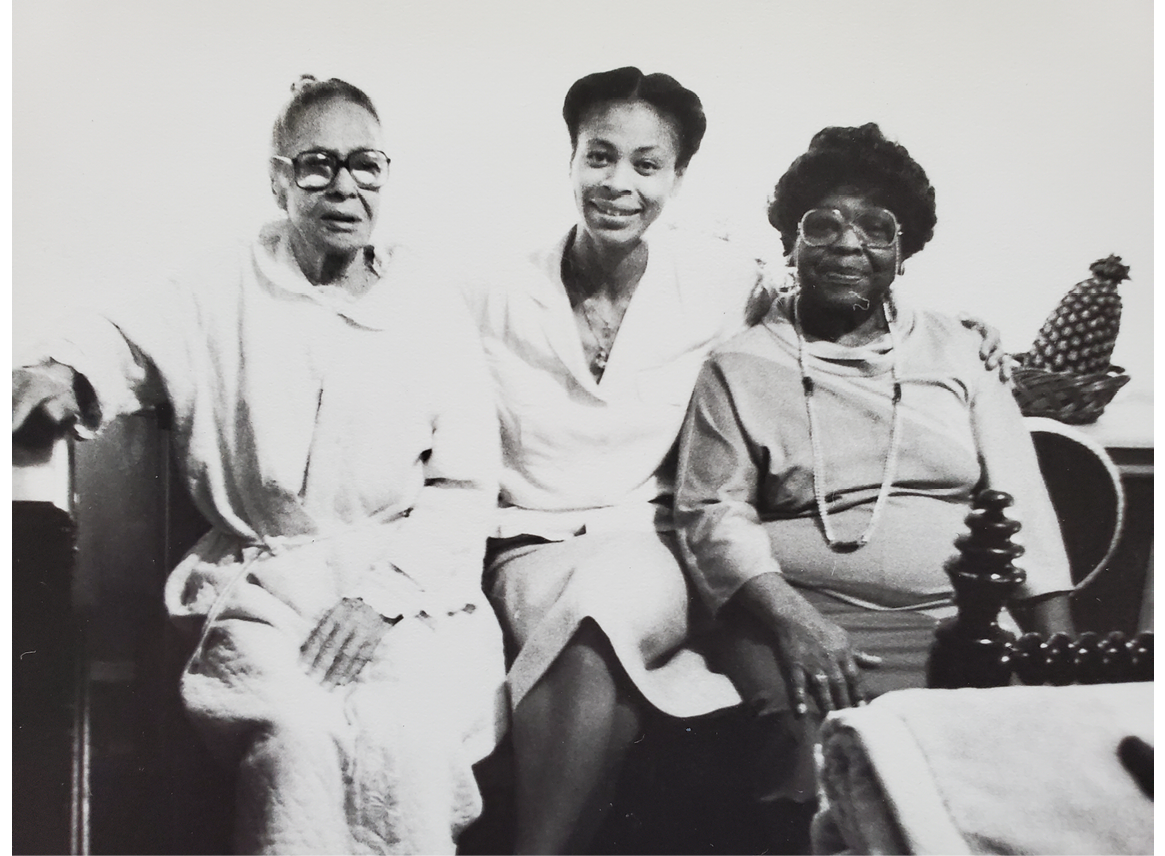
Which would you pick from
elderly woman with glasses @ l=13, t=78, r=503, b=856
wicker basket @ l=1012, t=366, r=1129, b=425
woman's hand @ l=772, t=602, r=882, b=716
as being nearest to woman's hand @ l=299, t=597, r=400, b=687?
elderly woman with glasses @ l=13, t=78, r=503, b=856

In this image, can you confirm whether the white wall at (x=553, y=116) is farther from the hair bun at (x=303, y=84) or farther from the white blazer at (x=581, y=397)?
the white blazer at (x=581, y=397)

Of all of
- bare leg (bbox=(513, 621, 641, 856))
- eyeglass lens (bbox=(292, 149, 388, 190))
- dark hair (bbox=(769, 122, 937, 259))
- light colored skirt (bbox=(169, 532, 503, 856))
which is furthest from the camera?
dark hair (bbox=(769, 122, 937, 259))

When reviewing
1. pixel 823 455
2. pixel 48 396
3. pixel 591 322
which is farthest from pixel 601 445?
pixel 48 396

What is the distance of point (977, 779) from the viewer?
1867 millimetres

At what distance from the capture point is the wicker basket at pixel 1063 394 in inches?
83.4

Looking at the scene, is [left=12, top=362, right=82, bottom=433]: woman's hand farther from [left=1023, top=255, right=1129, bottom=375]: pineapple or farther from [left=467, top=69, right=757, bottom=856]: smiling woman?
[left=1023, top=255, right=1129, bottom=375]: pineapple

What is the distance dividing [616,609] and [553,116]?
0.94 m

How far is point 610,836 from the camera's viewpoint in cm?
189

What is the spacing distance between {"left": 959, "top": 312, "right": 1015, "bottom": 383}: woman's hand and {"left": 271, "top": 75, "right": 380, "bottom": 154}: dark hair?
1.21 meters

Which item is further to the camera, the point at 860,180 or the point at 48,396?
the point at 860,180

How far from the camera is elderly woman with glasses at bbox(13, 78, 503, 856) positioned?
181 cm

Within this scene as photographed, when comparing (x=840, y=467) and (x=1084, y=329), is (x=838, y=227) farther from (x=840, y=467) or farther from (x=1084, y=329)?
(x=1084, y=329)

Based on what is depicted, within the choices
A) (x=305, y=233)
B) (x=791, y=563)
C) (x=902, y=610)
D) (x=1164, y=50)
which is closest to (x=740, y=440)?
(x=791, y=563)

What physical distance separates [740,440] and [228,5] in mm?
1258
